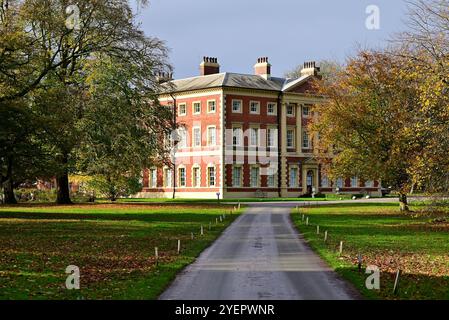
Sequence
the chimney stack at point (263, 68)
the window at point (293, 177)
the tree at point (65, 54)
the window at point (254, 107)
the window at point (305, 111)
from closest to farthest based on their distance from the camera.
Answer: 1. the tree at point (65, 54)
2. the window at point (254, 107)
3. the window at point (293, 177)
4. the chimney stack at point (263, 68)
5. the window at point (305, 111)

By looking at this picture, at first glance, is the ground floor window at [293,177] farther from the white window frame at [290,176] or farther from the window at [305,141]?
the window at [305,141]

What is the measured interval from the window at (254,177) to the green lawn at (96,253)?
33.9 metres

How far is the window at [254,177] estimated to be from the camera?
7156 centimetres

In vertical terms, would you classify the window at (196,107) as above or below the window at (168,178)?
above

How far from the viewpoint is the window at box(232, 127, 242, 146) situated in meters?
71.1

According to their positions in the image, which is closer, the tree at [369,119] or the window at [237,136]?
the tree at [369,119]

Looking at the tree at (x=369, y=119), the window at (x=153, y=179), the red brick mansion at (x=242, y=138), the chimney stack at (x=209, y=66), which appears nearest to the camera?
the tree at (x=369, y=119)

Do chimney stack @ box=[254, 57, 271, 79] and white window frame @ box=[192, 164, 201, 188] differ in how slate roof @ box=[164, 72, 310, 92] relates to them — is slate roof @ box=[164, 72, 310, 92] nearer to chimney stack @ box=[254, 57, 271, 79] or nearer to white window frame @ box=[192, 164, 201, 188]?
chimney stack @ box=[254, 57, 271, 79]

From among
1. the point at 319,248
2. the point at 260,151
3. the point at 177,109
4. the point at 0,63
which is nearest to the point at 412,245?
the point at 319,248

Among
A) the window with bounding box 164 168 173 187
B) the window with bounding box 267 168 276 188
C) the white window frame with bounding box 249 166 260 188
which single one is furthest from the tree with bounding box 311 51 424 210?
the window with bounding box 164 168 173 187

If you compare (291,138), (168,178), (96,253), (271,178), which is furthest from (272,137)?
(96,253)

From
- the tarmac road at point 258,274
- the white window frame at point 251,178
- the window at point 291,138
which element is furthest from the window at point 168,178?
the tarmac road at point 258,274

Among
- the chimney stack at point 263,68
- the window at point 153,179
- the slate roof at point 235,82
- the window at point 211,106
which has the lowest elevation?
the window at point 153,179

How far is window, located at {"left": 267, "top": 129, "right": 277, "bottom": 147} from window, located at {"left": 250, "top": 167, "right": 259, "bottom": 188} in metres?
3.92
